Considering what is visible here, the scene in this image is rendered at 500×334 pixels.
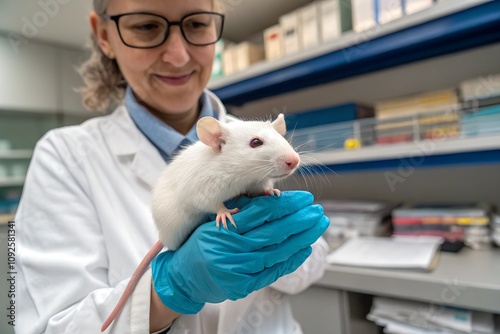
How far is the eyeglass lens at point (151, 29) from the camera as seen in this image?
79cm

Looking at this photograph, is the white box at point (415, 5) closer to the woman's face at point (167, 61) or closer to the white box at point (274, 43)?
the white box at point (274, 43)

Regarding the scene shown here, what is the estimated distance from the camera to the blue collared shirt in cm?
86

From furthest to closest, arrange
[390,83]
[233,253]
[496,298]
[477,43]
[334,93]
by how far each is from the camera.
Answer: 1. [334,93]
2. [390,83]
3. [477,43]
4. [496,298]
5. [233,253]

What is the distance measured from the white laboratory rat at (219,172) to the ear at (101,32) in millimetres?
553

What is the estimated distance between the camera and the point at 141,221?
0.80 metres

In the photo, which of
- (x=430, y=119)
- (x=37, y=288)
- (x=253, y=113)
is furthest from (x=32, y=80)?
(x=430, y=119)

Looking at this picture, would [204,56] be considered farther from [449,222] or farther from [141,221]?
[449,222]

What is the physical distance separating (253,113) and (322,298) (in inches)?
55.8

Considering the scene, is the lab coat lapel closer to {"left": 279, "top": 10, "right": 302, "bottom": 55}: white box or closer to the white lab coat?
the white lab coat

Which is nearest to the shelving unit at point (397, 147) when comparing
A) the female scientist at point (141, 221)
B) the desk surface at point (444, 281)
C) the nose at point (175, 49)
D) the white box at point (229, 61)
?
the desk surface at point (444, 281)

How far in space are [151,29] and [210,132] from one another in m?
0.45

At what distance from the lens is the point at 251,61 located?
1.95m

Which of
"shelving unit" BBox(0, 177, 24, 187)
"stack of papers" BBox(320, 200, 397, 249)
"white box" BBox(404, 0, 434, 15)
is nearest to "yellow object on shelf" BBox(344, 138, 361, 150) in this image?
"stack of papers" BBox(320, 200, 397, 249)

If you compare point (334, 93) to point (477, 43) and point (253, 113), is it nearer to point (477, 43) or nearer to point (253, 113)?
point (253, 113)
